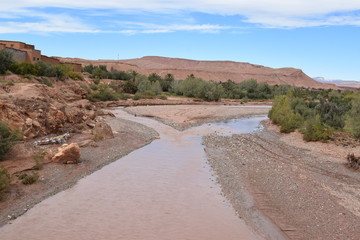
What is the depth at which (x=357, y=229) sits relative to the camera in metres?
9.73

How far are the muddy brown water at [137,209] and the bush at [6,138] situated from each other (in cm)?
363

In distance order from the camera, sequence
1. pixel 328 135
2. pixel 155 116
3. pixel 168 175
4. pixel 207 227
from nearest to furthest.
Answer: pixel 207 227 < pixel 168 175 < pixel 328 135 < pixel 155 116

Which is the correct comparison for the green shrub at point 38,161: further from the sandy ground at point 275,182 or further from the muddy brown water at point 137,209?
the muddy brown water at point 137,209

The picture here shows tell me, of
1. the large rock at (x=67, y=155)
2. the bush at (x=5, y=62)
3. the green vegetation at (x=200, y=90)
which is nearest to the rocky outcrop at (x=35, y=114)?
the large rock at (x=67, y=155)

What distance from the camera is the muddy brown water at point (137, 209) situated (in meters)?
9.85

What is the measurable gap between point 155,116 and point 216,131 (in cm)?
1256

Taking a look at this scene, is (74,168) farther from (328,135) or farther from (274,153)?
(328,135)

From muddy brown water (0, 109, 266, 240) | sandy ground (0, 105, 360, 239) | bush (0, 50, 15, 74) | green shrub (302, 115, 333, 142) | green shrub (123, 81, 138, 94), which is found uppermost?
bush (0, 50, 15, 74)

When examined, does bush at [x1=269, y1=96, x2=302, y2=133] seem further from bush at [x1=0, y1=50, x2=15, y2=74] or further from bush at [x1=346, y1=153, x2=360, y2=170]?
bush at [x1=0, y1=50, x2=15, y2=74]

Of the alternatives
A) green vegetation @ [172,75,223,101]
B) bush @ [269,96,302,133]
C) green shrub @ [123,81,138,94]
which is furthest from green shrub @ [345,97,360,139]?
green shrub @ [123,81,138,94]

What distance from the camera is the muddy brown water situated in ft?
32.3

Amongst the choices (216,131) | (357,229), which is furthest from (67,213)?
(216,131)

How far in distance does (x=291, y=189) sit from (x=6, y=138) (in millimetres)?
11097

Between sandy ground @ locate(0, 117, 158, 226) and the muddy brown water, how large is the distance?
1.12 feet
